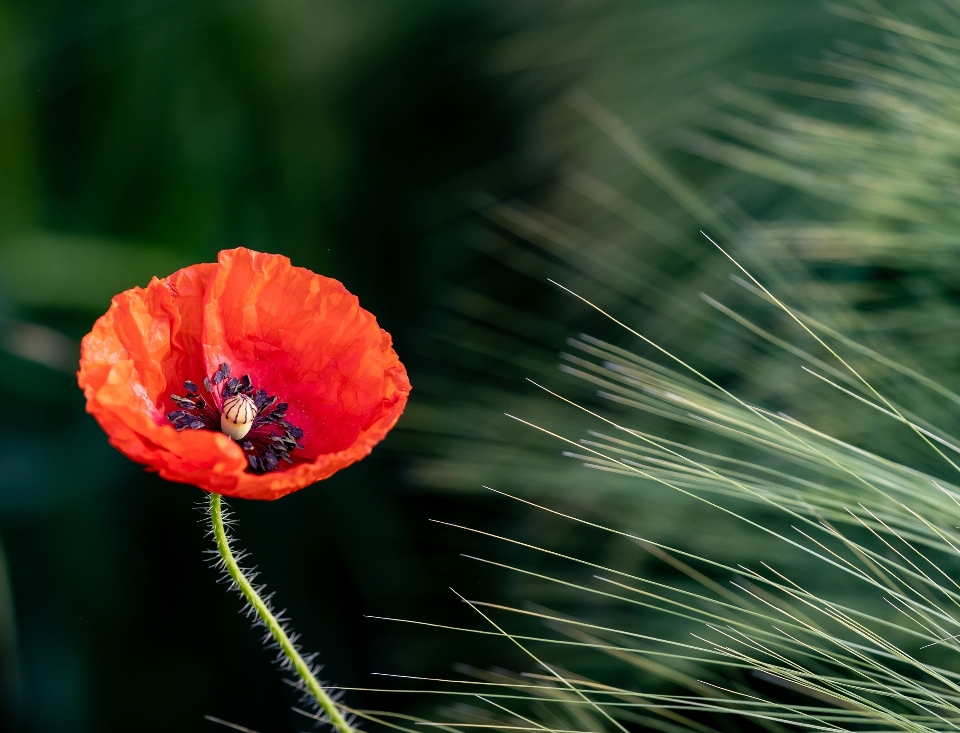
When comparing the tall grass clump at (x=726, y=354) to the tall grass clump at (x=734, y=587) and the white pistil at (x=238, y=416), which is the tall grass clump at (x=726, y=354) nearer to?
the tall grass clump at (x=734, y=587)

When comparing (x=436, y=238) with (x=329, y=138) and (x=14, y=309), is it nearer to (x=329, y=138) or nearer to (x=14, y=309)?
(x=329, y=138)

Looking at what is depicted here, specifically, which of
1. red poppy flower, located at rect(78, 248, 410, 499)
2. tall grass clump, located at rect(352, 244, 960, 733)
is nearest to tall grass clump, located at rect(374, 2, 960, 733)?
tall grass clump, located at rect(352, 244, 960, 733)

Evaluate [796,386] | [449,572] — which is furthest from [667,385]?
[449,572]

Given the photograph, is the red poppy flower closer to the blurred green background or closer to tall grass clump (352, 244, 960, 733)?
tall grass clump (352, 244, 960, 733)

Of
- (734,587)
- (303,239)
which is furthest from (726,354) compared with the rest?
(303,239)

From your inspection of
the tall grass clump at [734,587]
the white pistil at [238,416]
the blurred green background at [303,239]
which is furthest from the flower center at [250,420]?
the blurred green background at [303,239]

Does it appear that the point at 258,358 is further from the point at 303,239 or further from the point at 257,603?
the point at 303,239

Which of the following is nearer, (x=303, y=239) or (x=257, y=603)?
(x=257, y=603)
